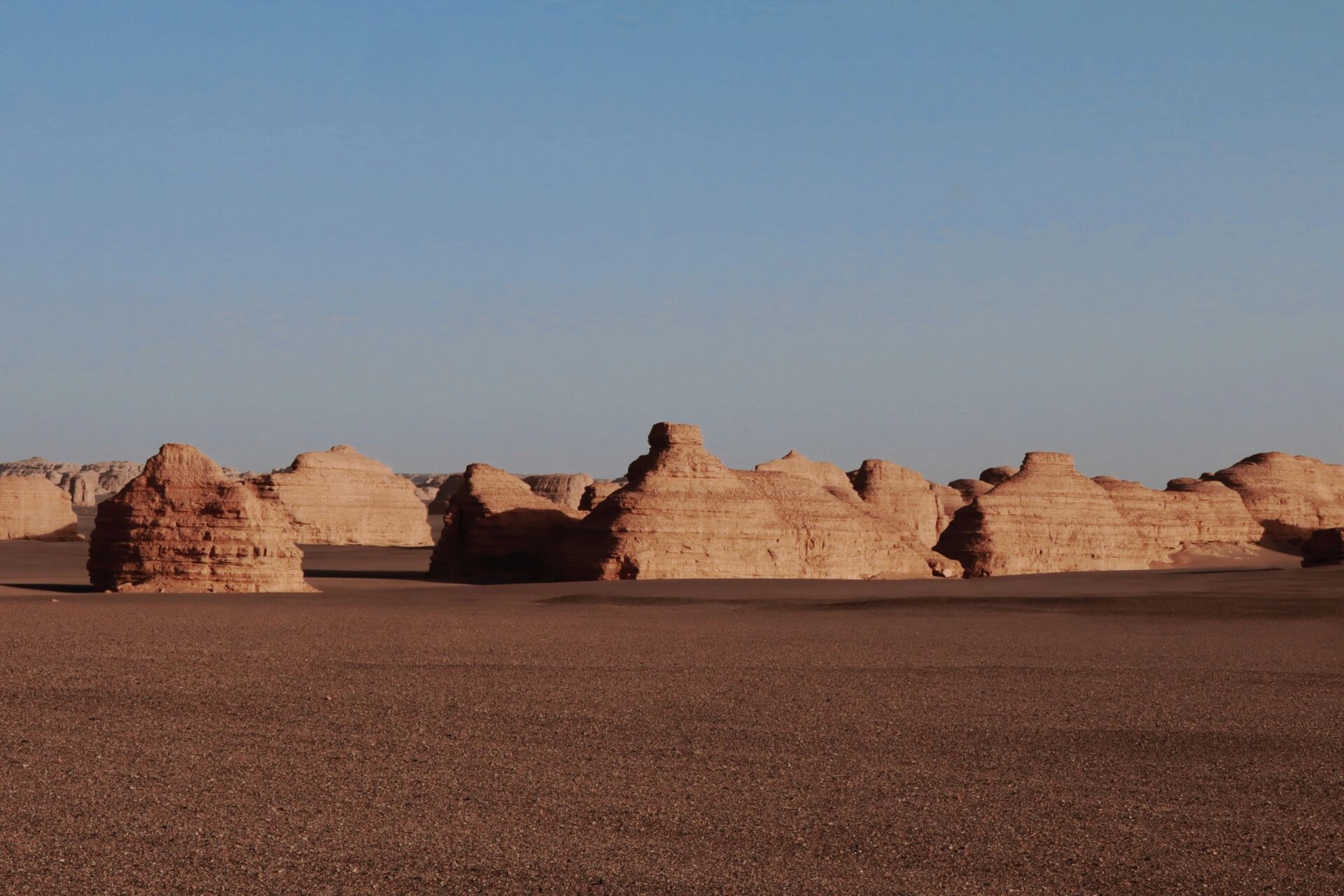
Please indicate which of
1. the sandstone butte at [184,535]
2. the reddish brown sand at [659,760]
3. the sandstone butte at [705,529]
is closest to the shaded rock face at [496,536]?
the sandstone butte at [705,529]

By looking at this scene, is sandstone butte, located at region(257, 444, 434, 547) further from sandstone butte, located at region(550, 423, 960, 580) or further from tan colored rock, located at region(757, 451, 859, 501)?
sandstone butte, located at region(550, 423, 960, 580)

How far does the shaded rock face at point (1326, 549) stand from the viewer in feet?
150

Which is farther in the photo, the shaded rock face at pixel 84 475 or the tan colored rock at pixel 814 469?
the shaded rock face at pixel 84 475

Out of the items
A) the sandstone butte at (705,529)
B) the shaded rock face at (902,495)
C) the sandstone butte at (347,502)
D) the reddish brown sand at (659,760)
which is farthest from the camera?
the sandstone butte at (347,502)

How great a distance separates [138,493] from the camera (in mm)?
27453

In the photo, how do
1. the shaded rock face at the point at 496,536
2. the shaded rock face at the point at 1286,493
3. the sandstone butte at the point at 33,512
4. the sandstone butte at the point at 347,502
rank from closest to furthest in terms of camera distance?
the shaded rock face at the point at 496,536 < the shaded rock face at the point at 1286,493 < the sandstone butte at the point at 347,502 < the sandstone butte at the point at 33,512

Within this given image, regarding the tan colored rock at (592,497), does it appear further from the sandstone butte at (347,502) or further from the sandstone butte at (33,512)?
the sandstone butte at (33,512)

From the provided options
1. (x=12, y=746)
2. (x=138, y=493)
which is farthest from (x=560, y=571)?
(x=12, y=746)

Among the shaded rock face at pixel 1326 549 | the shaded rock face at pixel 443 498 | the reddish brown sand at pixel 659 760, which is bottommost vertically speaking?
the reddish brown sand at pixel 659 760

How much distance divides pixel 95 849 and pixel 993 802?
5.28 m

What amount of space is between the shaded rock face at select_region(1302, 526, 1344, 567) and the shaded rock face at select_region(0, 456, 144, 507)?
401 ft

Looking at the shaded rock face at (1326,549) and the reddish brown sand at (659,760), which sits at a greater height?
the shaded rock face at (1326,549)

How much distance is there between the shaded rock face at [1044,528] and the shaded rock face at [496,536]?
14.0 metres

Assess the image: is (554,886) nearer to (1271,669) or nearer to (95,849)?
(95,849)
